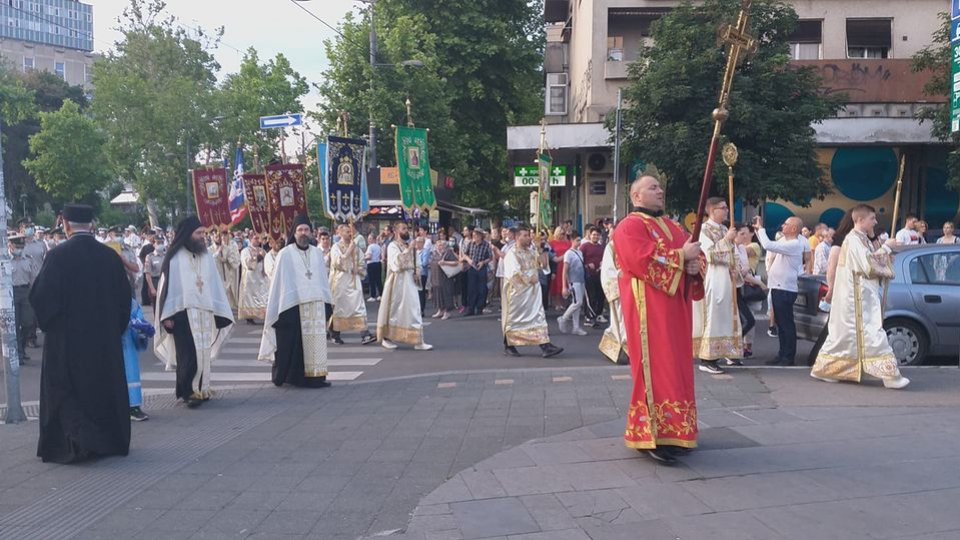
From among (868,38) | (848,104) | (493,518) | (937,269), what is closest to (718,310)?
(937,269)

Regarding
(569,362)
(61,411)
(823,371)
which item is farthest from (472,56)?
(61,411)

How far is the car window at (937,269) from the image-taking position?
1148 centimetres

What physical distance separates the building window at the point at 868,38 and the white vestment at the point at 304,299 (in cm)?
2434

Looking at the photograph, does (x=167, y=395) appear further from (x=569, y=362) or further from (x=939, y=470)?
(x=939, y=470)

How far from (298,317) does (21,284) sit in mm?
5913

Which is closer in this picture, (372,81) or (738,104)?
(738,104)

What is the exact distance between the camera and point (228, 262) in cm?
2180

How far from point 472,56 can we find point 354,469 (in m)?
31.9

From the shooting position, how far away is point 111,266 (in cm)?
788

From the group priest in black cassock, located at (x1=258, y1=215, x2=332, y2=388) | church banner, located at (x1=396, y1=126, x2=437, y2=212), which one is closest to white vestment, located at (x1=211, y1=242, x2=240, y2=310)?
church banner, located at (x1=396, y1=126, x2=437, y2=212)

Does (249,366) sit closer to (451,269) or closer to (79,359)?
(79,359)

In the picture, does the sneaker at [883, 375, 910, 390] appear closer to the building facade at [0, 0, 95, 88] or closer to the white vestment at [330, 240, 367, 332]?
the white vestment at [330, 240, 367, 332]

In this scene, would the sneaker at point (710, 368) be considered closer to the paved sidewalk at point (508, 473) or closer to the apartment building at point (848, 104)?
the paved sidewalk at point (508, 473)

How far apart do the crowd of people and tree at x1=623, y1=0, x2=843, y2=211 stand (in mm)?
5462
